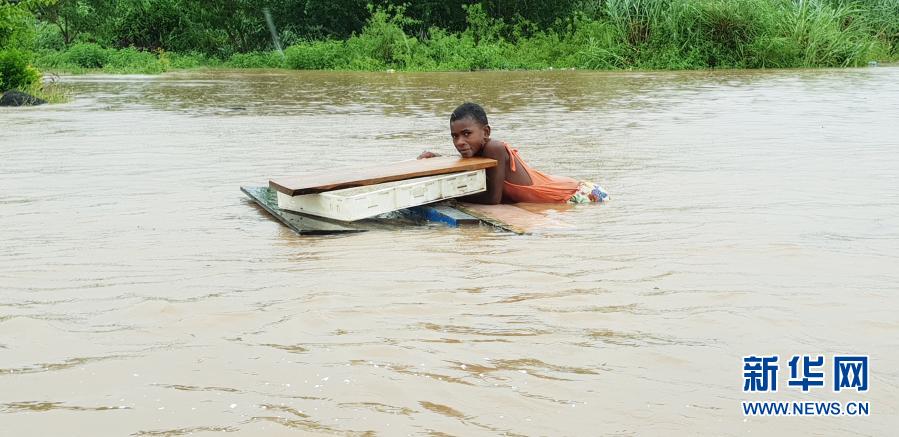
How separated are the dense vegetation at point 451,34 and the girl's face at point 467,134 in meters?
11.6

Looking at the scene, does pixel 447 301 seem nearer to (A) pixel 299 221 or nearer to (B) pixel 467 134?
(A) pixel 299 221

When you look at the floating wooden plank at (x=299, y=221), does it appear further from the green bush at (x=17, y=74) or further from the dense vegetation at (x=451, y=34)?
the green bush at (x=17, y=74)

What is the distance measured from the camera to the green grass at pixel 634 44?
2603 cm

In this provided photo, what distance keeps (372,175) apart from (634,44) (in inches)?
878

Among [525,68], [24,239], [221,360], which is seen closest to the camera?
[221,360]

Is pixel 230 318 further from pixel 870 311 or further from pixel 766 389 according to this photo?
pixel 870 311

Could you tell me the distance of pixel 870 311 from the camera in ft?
13.1

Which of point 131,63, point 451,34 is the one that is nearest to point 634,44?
point 451,34

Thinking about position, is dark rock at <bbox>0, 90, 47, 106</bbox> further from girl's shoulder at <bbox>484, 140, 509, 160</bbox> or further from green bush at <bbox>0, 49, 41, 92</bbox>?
girl's shoulder at <bbox>484, 140, 509, 160</bbox>

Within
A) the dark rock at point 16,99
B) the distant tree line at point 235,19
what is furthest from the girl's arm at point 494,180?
the distant tree line at point 235,19

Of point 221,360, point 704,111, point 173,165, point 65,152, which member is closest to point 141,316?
point 221,360

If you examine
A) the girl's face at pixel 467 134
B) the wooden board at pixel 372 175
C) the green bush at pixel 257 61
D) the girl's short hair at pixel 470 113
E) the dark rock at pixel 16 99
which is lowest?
the green bush at pixel 257 61

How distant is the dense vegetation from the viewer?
26.0 metres

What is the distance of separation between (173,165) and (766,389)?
22.7 feet
